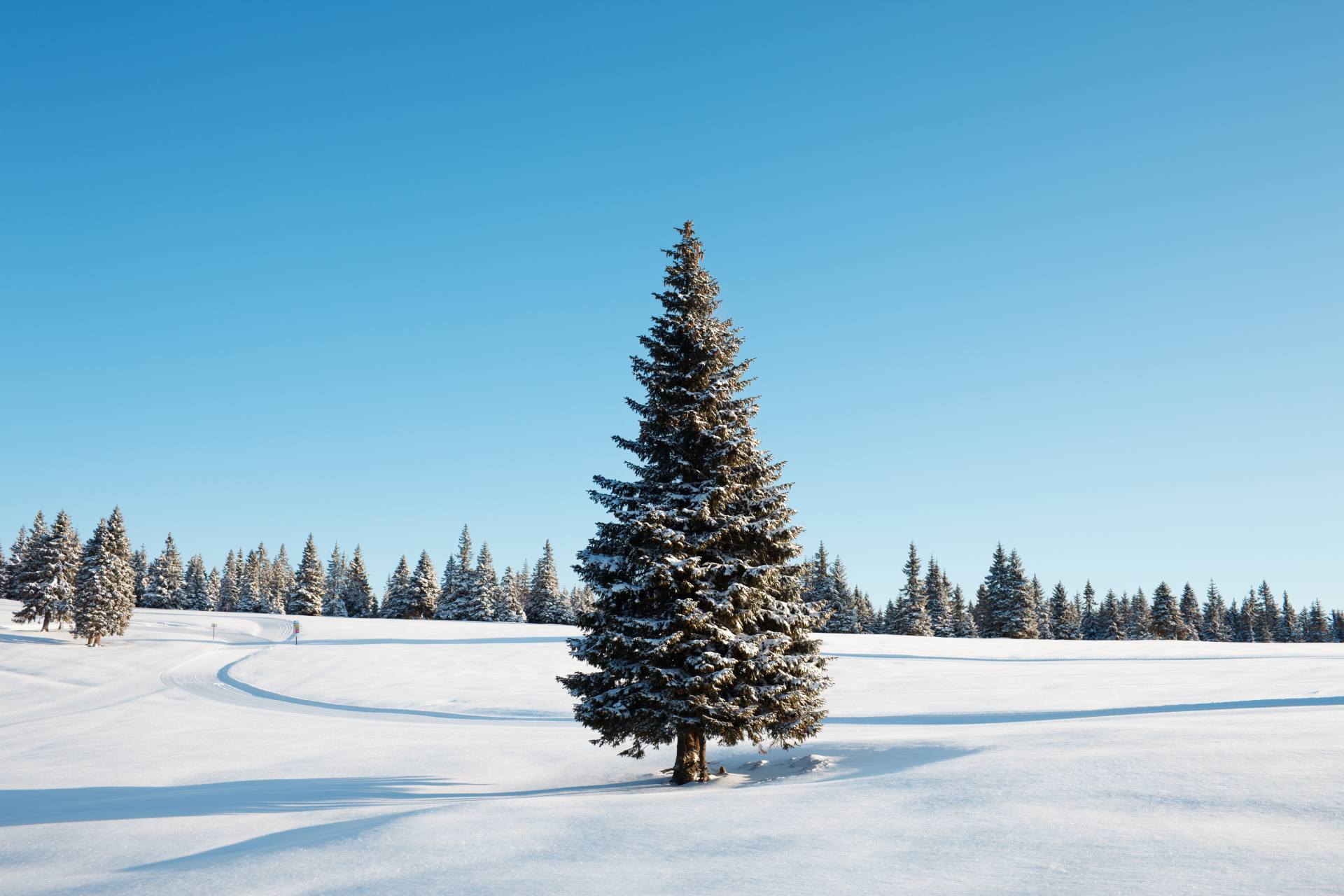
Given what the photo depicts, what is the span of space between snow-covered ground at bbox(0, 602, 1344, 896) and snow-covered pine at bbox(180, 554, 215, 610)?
308 feet

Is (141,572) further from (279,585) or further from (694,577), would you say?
(694,577)

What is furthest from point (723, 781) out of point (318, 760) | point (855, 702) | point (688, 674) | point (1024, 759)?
point (855, 702)

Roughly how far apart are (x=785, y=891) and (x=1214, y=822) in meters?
4.59

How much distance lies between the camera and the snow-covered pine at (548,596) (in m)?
96.5

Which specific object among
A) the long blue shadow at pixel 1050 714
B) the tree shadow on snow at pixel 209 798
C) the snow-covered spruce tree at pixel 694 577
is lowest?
the tree shadow on snow at pixel 209 798

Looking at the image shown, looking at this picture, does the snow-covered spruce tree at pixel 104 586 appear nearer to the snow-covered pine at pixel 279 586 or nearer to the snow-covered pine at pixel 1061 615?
the snow-covered pine at pixel 279 586

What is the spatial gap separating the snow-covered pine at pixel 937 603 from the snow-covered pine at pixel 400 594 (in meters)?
60.5

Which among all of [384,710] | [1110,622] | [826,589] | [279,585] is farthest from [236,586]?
[1110,622]

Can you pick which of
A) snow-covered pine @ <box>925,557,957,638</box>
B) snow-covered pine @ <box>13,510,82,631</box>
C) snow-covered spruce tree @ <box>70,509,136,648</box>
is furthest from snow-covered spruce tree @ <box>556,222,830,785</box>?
snow-covered pine @ <box>925,557,957,638</box>

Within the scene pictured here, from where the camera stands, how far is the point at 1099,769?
424 inches

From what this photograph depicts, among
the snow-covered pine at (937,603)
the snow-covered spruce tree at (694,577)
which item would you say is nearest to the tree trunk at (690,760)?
the snow-covered spruce tree at (694,577)

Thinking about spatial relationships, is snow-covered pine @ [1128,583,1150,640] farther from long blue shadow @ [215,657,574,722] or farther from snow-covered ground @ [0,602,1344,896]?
long blue shadow @ [215,657,574,722]

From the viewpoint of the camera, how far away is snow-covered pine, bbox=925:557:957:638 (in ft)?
302

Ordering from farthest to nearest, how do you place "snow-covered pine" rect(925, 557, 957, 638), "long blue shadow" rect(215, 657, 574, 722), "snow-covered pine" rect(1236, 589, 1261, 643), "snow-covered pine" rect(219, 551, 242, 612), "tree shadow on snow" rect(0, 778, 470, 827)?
1. "snow-covered pine" rect(219, 551, 242, 612)
2. "snow-covered pine" rect(1236, 589, 1261, 643)
3. "snow-covered pine" rect(925, 557, 957, 638)
4. "long blue shadow" rect(215, 657, 574, 722)
5. "tree shadow on snow" rect(0, 778, 470, 827)
